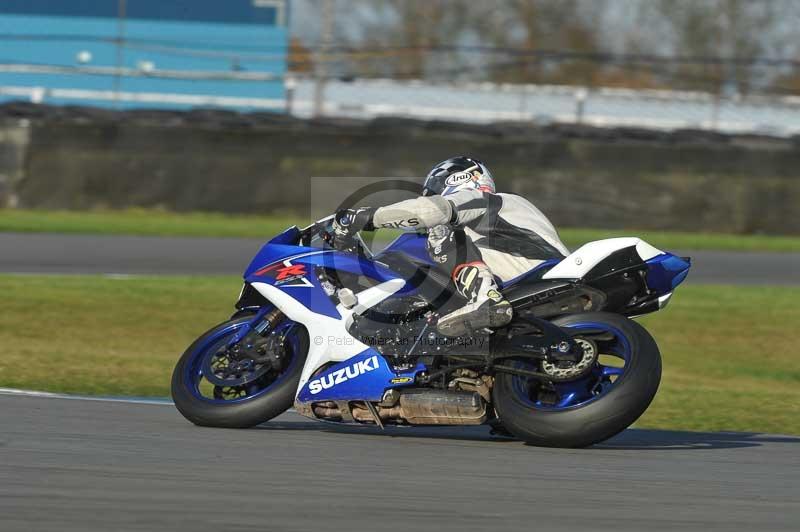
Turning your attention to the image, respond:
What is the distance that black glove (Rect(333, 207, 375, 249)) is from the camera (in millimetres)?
6195

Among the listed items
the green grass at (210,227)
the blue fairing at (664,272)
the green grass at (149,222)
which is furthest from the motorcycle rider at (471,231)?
the green grass at (149,222)

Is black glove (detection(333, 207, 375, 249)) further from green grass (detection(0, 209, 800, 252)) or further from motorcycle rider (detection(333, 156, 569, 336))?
green grass (detection(0, 209, 800, 252))

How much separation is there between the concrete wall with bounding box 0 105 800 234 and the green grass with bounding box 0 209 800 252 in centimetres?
15

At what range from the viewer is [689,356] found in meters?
11.1

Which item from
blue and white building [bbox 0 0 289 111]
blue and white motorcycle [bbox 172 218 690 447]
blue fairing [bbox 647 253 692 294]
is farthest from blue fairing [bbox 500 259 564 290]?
blue and white building [bbox 0 0 289 111]

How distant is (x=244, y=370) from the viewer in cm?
642

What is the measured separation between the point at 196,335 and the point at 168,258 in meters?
4.18

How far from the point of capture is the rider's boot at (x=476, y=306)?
599 cm

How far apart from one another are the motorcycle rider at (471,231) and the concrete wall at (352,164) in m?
11.4

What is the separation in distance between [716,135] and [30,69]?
10.0 metres

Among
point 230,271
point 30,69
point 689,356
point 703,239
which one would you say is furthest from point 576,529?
point 30,69

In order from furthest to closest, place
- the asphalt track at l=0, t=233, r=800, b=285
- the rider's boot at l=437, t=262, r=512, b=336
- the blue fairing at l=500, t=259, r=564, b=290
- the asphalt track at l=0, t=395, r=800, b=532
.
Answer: the asphalt track at l=0, t=233, r=800, b=285
the blue fairing at l=500, t=259, r=564, b=290
the rider's boot at l=437, t=262, r=512, b=336
the asphalt track at l=0, t=395, r=800, b=532

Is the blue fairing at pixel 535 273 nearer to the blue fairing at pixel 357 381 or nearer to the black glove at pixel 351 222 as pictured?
the blue fairing at pixel 357 381

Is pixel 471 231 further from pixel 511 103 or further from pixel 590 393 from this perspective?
pixel 511 103
